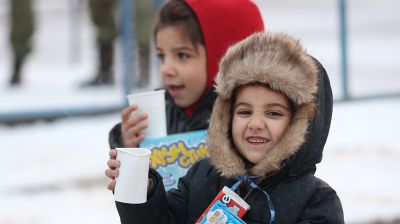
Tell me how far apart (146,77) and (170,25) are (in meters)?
4.71

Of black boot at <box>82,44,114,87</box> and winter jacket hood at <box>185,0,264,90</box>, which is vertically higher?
winter jacket hood at <box>185,0,264,90</box>

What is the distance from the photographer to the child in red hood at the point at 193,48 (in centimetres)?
297

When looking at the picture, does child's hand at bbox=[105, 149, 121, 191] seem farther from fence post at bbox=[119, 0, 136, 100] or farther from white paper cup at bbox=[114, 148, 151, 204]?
fence post at bbox=[119, 0, 136, 100]

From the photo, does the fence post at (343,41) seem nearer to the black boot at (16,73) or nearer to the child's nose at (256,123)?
the black boot at (16,73)

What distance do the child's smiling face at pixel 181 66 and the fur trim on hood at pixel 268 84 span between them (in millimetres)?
641

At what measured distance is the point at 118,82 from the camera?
8086 millimetres

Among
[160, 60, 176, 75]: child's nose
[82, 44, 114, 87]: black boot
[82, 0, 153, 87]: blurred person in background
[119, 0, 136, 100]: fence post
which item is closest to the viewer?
[160, 60, 176, 75]: child's nose

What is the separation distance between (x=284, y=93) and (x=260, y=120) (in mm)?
95

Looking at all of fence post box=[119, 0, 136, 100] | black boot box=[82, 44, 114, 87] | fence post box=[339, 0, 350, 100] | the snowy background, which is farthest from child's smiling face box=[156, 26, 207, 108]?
fence post box=[339, 0, 350, 100]

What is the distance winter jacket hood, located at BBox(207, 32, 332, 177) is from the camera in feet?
7.20

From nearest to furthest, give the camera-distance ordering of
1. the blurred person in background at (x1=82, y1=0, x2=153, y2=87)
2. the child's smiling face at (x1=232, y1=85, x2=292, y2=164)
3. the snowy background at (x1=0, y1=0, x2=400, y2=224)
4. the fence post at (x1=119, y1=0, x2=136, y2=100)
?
1. the child's smiling face at (x1=232, y1=85, x2=292, y2=164)
2. the snowy background at (x1=0, y1=0, x2=400, y2=224)
3. the fence post at (x1=119, y1=0, x2=136, y2=100)
4. the blurred person in background at (x1=82, y1=0, x2=153, y2=87)

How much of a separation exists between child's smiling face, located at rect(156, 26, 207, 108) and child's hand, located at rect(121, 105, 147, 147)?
20cm

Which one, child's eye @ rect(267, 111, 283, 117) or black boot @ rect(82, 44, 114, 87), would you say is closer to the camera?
child's eye @ rect(267, 111, 283, 117)

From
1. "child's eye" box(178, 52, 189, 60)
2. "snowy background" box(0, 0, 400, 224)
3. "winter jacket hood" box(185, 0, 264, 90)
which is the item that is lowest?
"snowy background" box(0, 0, 400, 224)
